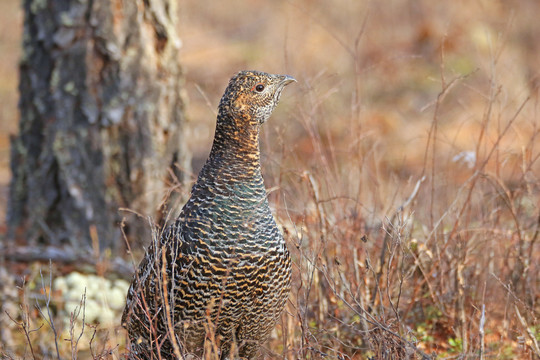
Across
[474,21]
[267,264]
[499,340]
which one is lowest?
[499,340]

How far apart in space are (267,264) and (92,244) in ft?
9.76

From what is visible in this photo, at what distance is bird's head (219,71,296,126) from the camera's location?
3.15 meters

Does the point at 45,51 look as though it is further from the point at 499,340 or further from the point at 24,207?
the point at 499,340

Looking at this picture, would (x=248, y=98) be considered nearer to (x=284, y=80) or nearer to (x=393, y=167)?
(x=284, y=80)

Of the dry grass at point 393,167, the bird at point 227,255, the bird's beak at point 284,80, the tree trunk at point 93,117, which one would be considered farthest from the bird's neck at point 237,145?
the tree trunk at point 93,117

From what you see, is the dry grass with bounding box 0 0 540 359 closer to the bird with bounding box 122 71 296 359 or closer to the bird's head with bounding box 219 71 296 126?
the bird with bounding box 122 71 296 359

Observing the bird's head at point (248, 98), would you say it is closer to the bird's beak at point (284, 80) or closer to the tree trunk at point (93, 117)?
the bird's beak at point (284, 80)

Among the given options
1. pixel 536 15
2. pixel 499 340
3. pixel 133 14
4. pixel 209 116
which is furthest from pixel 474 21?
pixel 499 340

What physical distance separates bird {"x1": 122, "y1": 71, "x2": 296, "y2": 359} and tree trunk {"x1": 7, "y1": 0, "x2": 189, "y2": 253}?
2302 mm

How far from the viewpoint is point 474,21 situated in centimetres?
1338

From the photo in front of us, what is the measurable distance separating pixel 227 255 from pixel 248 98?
78 centimetres

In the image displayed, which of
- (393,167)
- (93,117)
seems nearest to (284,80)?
(93,117)

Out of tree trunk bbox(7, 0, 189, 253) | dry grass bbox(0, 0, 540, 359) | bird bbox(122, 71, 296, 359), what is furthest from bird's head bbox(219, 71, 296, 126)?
tree trunk bbox(7, 0, 189, 253)

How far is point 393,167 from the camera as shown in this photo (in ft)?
27.9
